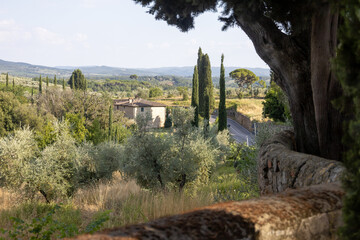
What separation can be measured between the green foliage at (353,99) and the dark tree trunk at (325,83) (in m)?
2.66

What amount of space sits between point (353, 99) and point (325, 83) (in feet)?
9.61

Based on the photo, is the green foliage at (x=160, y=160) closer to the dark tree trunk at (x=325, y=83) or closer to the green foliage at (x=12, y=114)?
the dark tree trunk at (x=325, y=83)

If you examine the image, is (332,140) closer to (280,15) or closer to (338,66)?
(280,15)

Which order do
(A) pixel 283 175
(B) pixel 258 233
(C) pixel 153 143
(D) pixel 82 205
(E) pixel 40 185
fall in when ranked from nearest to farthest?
1. (B) pixel 258 233
2. (A) pixel 283 175
3. (D) pixel 82 205
4. (C) pixel 153 143
5. (E) pixel 40 185

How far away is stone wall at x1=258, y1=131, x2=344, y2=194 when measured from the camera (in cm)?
312

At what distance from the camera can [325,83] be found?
442cm

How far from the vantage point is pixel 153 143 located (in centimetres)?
1048

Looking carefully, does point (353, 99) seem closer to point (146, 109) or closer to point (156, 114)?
point (146, 109)

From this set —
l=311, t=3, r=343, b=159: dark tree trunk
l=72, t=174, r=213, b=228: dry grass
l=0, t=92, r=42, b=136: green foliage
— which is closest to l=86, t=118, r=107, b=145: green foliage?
l=0, t=92, r=42, b=136: green foliage

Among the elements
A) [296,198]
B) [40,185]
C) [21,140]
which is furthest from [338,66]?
[21,140]

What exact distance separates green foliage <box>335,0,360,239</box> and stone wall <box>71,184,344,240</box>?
276mm

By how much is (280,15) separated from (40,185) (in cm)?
1143

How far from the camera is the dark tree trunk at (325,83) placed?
4262 millimetres

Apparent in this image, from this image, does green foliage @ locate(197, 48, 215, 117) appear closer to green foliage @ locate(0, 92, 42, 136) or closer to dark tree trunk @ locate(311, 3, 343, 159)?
green foliage @ locate(0, 92, 42, 136)
